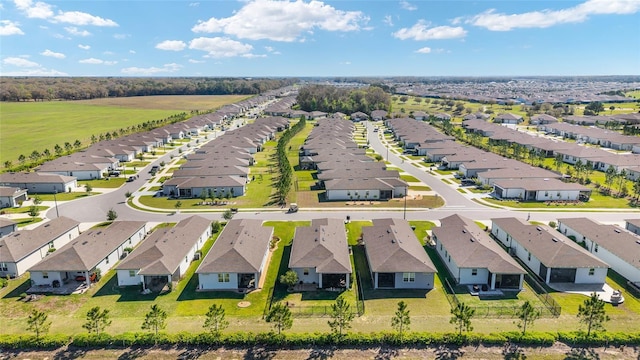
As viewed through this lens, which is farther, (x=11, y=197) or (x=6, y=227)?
(x=11, y=197)

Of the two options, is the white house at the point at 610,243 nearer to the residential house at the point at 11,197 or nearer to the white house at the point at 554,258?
the white house at the point at 554,258

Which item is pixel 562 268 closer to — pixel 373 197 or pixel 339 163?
pixel 373 197

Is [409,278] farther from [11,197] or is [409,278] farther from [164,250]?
[11,197]

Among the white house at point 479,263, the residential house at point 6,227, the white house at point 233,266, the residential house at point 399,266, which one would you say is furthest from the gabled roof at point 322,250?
the residential house at point 6,227

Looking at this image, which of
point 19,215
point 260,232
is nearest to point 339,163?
point 260,232

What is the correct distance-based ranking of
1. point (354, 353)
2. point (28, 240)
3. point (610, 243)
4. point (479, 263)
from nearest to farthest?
point (354, 353) < point (479, 263) < point (610, 243) < point (28, 240)

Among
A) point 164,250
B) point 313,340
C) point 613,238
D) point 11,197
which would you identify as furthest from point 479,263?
point 11,197
